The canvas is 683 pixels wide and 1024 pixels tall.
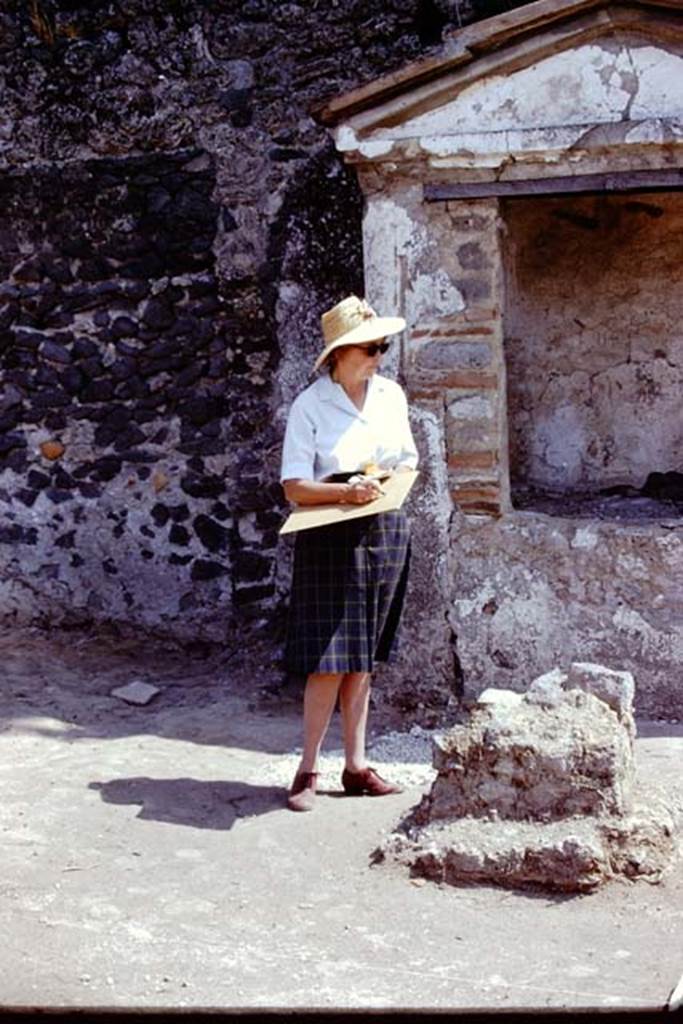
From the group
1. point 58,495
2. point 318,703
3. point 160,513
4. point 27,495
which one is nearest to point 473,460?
point 318,703

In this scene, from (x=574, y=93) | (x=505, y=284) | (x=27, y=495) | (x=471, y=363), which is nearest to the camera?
(x=574, y=93)

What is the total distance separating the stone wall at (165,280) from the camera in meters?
7.04

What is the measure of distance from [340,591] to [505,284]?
7.01 feet

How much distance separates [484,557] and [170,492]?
71.6 inches

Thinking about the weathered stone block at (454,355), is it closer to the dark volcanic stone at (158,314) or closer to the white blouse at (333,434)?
the white blouse at (333,434)

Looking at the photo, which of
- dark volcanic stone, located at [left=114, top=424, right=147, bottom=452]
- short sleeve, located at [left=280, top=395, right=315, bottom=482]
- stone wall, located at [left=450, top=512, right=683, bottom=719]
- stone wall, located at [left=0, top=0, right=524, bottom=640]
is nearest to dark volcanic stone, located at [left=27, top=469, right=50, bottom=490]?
stone wall, located at [left=0, top=0, right=524, bottom=640]

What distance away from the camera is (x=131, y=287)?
7.46 meters

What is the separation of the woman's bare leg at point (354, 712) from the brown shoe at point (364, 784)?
2cm

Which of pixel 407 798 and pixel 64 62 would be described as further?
pixel 64 62

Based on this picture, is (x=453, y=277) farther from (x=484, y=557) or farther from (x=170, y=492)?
(x=170, y=492)

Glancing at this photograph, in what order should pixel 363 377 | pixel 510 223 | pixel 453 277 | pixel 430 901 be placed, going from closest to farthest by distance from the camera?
pixel 430 901 → pixel 363 377 → pixel 453 277 → pixel 510 223

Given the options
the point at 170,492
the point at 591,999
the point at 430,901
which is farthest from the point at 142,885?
the point at 170,492

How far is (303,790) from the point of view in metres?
5.41

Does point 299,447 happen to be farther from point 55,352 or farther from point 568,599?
point 55,352
